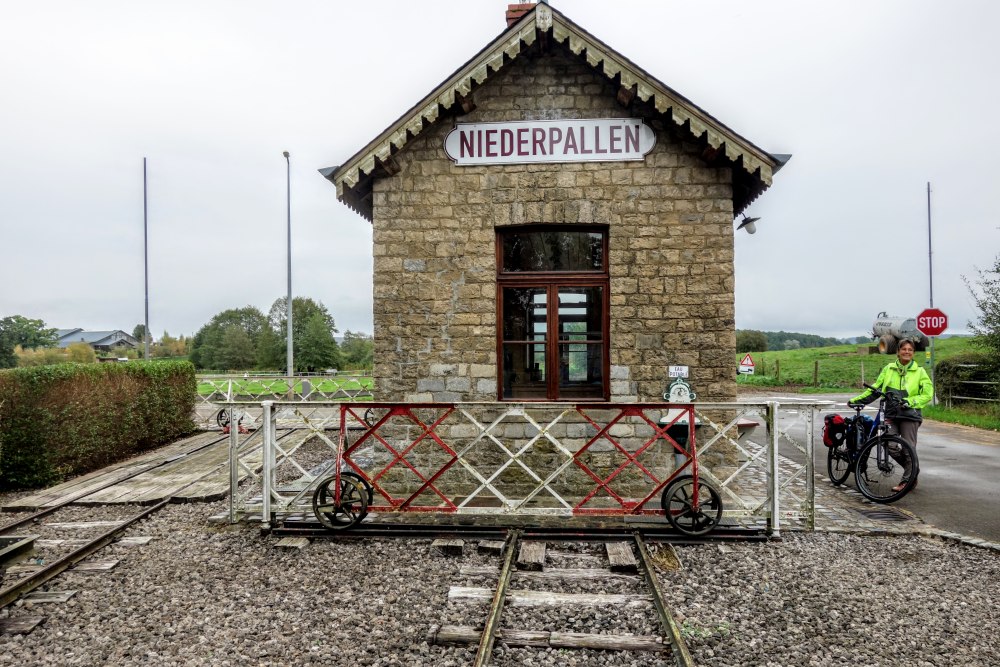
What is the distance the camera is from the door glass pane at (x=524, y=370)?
7469 millimetres

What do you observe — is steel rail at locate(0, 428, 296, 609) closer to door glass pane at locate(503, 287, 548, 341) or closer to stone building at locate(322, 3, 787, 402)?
stone building at locate(322, 3, 787, 402)

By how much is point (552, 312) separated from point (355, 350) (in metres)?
62.4

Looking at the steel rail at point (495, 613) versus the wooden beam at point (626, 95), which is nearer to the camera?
the steel rail at point (495, 613)

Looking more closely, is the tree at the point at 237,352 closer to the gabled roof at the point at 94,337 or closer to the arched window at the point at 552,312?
the gabled roof at the point at 94,337

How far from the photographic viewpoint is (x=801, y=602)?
4277mm

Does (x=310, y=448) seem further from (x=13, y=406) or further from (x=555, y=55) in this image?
(x=555, y=55)

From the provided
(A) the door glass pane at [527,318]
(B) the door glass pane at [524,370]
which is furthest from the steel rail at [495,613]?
(A) the door glass pane at [527,318]

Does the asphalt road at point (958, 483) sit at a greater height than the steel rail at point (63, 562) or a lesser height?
lesser

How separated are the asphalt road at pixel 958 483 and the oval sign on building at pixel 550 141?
3.98 metres

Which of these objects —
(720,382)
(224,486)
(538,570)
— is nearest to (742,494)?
(720,382)

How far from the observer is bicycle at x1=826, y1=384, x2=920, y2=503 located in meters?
7.13

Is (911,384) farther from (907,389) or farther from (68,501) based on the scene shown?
(68,501)

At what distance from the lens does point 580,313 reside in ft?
24.6

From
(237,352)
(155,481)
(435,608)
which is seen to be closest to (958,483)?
(435,608)
